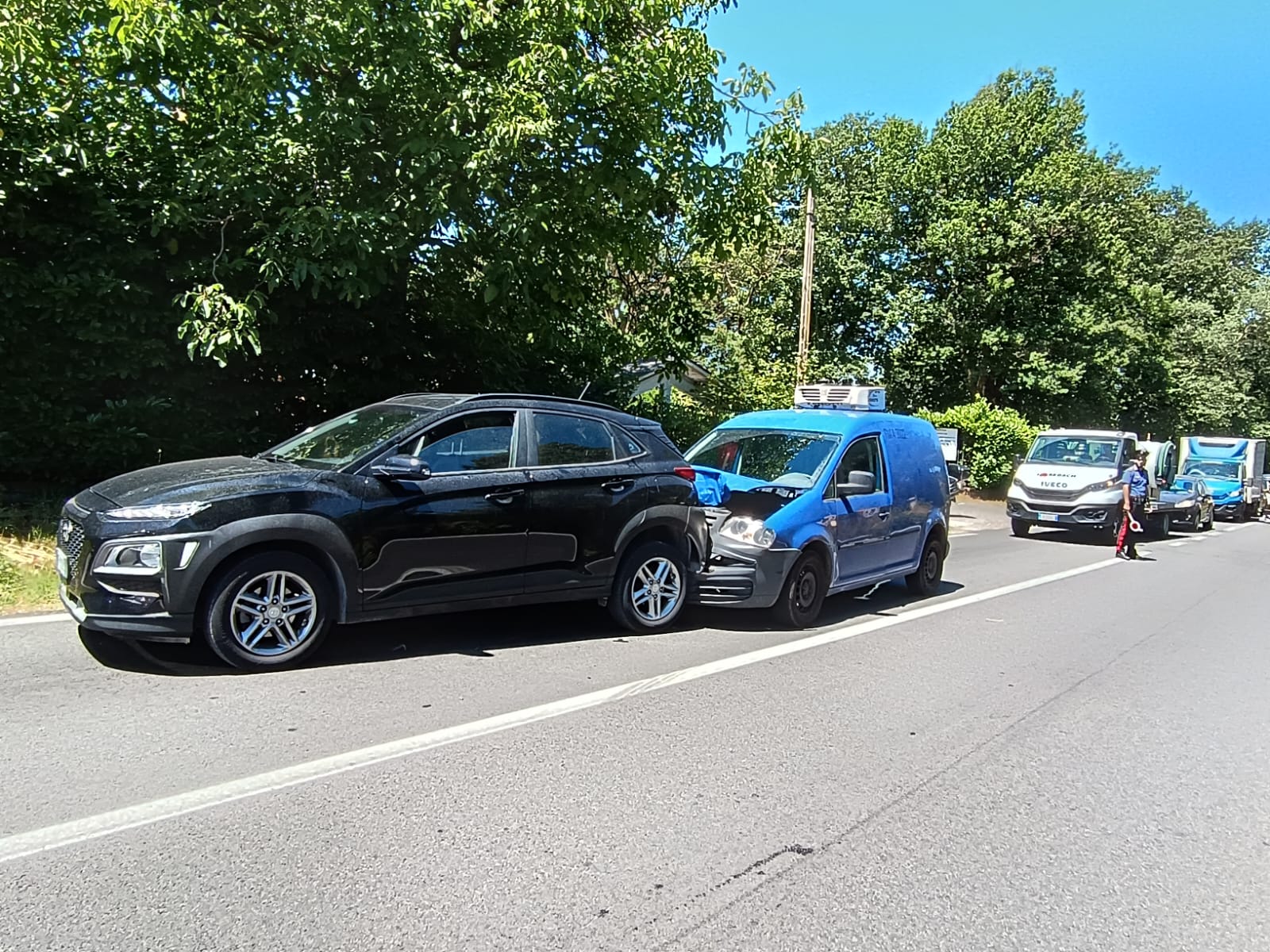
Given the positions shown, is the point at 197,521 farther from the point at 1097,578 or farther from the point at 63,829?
the point at 1097,578

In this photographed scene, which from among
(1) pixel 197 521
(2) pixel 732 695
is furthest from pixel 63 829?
(2) pixel 732 695

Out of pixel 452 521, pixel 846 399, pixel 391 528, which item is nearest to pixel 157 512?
pixel 391 528

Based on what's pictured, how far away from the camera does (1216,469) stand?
94.0 feet

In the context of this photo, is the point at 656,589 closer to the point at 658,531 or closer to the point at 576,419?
the point at 658,531

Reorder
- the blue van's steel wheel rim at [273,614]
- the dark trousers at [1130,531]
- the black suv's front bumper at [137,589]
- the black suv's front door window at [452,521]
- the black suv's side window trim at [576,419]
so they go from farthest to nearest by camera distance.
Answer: the dark trousers at [1130,531] < the black suv's side window trim at [576,419] < the black suv's front door window at [452,521] < the blue van's steel wheel rim at [273,614] < the black suv's front bumper at [137,589]

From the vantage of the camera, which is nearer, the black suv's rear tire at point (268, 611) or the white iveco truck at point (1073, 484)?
the black suv's rear tire at point (268, 611)

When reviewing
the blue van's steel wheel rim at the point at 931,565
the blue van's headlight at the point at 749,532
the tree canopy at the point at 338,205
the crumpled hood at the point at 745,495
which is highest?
the tree canopy at the point at 338,205

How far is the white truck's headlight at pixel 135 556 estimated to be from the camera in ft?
16.8

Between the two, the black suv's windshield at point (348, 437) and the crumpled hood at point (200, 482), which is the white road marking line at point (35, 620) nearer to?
the crumpled hood at point (200, 482)

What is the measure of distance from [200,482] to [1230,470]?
31178 mm

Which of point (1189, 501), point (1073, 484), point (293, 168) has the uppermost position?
point (293, 168)

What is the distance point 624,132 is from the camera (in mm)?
9930

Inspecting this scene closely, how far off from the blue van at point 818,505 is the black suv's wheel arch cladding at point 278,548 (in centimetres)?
308

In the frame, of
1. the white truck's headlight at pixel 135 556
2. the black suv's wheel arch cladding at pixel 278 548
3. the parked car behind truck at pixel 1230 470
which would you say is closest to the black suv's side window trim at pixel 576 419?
the black suv's wheel arch cladding at pixel 278 548
